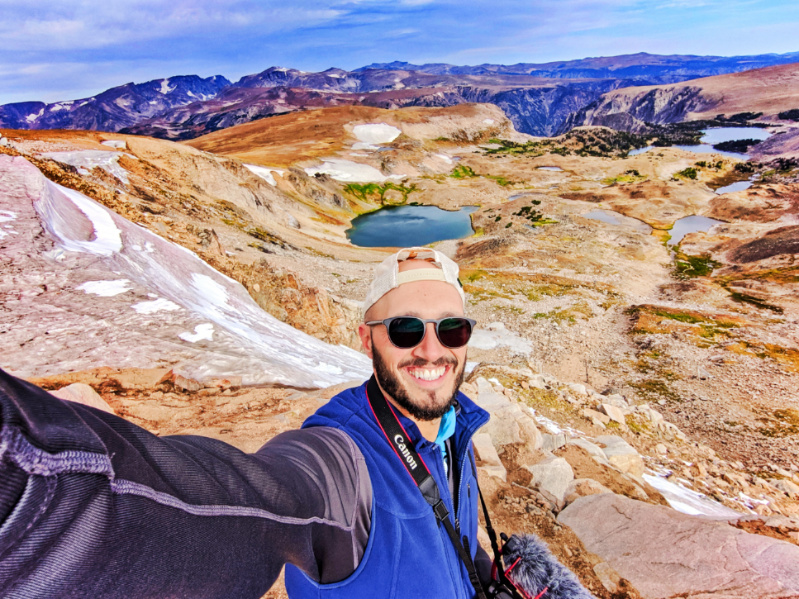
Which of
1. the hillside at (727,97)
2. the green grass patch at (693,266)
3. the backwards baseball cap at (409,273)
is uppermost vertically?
the hillside at (727,97)

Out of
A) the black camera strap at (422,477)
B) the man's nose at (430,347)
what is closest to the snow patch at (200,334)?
the man's nose at (430,347)

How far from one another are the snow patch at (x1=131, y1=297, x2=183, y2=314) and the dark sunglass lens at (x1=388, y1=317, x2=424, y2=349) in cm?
635

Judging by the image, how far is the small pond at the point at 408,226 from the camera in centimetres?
4647

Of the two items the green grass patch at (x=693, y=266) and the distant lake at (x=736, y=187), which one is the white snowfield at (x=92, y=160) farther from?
the distant lake at (x=736, y=187)

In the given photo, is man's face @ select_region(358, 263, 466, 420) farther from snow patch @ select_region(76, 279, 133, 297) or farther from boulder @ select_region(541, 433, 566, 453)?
snow patch @ select_region(76, 279, 133, 297)

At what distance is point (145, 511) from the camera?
3.33ft

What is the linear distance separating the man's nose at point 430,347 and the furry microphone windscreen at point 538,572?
1504 mm

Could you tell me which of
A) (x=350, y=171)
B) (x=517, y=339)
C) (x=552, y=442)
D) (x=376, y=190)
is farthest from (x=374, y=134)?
(x=552, y=442)

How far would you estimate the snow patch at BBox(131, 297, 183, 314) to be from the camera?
708 centimetres

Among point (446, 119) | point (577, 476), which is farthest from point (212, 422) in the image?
point (446, 119)

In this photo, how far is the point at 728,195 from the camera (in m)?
53.6

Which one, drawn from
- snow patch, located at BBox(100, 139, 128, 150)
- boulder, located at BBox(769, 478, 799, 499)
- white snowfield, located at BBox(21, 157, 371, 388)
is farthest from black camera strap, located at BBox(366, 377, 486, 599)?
snow patch, located at BBox(100, 139, 128, 150)

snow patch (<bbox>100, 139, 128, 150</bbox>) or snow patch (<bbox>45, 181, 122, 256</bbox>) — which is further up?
snow patch (<bbox>100, 139, 128, 150</bbox>)

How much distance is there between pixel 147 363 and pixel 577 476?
803 cm
